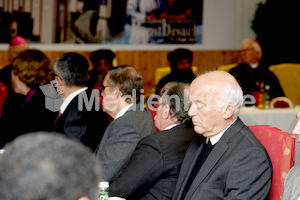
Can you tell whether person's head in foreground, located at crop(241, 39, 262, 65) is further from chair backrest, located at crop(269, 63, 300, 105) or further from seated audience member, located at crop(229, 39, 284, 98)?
chair backrest, located at crop(269, 63, 300, 105)

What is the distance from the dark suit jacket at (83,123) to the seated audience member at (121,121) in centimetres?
13

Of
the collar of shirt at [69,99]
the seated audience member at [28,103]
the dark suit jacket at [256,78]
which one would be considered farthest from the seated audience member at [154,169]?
the dark suit jacket at [256,78]

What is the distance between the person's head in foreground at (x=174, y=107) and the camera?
107 inches

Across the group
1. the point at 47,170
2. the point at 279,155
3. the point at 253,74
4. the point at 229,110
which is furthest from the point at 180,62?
the point at 47,170

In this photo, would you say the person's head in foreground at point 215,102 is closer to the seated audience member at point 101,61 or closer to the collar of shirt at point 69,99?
the collar of shirt at point 69,99

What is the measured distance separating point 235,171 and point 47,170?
134cm

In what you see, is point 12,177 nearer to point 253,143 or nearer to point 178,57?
point 253,143

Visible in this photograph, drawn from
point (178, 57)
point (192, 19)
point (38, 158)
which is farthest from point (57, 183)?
point (192, 19)

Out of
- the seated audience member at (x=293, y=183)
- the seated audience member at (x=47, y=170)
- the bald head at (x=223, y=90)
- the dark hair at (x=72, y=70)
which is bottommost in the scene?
the seated audience member at (x=293, y=183)

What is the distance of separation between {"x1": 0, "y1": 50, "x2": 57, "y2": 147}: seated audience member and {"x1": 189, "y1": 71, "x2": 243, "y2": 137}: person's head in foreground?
1.46 meters

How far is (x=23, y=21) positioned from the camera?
6641 millimetres

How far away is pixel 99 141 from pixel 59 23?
3.87m

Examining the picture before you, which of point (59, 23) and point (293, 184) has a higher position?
point (59, 23)

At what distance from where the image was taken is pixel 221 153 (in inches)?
87.0
